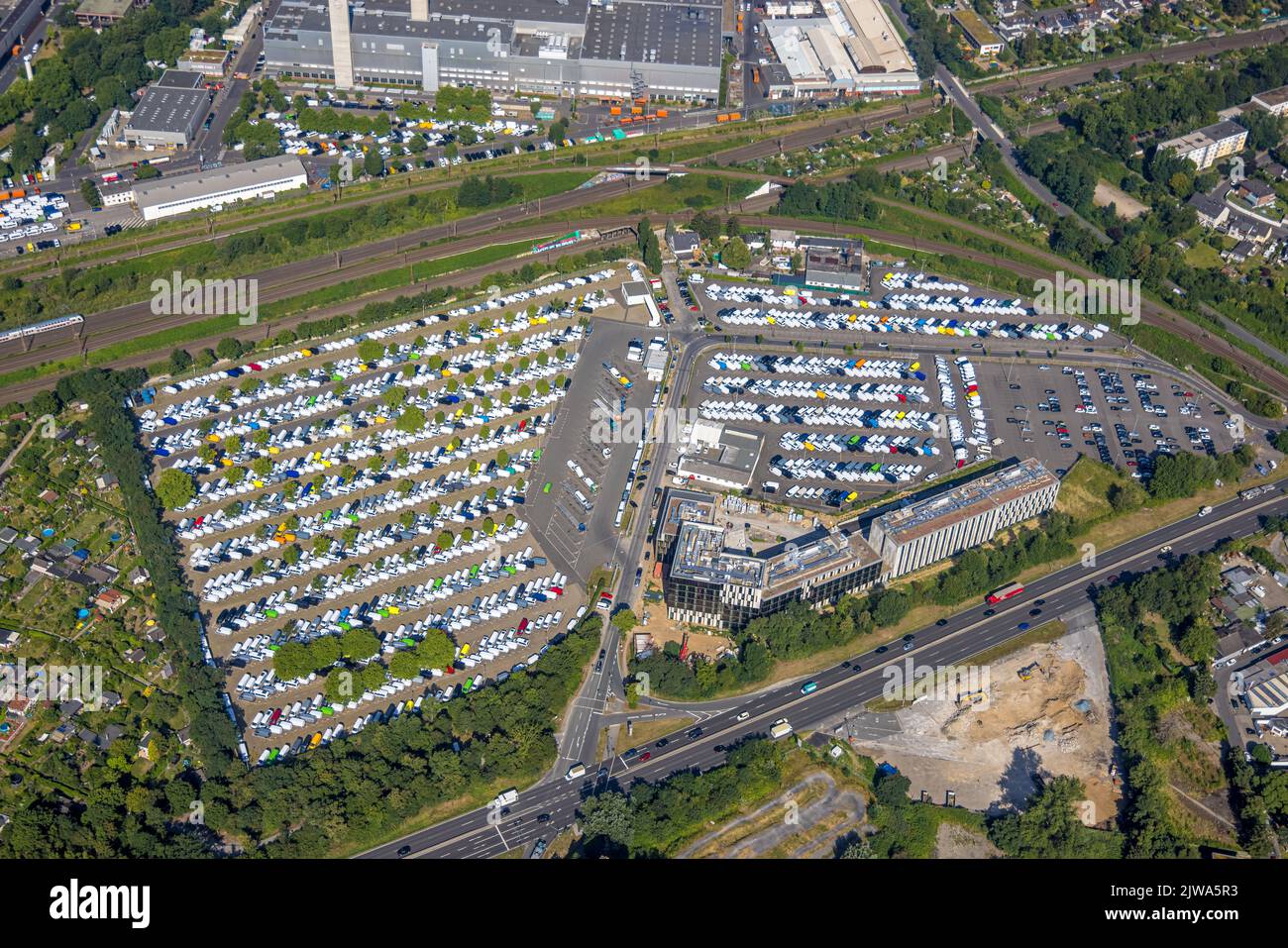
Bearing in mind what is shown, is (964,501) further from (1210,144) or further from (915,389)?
(1210,144)

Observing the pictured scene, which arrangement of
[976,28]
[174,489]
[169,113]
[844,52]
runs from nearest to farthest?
[174,489]
[169,113]
[844,52]
[976,28]

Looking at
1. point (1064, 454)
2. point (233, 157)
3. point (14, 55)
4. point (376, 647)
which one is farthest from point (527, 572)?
point (14, 55)

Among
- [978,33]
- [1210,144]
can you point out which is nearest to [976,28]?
[978,33]

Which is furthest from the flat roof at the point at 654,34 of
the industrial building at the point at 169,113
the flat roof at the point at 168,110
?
the industrial building at the point at 169,113

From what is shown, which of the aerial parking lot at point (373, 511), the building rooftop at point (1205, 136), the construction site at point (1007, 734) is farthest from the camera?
the building rooftop at point (1205, 136)

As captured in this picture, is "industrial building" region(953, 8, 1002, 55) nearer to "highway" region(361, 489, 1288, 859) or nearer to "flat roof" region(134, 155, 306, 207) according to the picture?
"highway" region(361, 489, 1288, 859)

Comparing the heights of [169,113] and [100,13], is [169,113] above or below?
below

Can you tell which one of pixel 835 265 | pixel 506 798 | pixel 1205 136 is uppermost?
pixel 1205 136

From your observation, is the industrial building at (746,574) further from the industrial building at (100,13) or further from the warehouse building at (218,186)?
the industrial building at (100,13)
